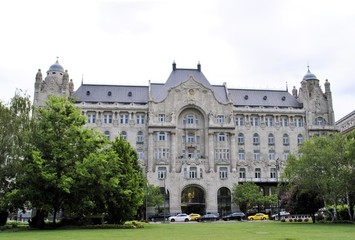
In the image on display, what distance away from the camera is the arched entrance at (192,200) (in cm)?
8269

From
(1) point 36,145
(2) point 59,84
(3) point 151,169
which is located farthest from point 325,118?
(1) point 36,145

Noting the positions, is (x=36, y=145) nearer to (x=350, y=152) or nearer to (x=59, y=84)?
(x=350, y=152)

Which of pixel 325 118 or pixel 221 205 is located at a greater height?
pixel 325 118

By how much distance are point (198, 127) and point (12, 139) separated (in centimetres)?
4661

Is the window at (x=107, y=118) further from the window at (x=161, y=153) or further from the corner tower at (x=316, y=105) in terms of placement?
the corner tower at (x=316, y=105)

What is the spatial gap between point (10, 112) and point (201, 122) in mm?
47068

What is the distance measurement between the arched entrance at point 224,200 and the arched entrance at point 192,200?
11.0 feet

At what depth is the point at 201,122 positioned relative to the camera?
87.6m

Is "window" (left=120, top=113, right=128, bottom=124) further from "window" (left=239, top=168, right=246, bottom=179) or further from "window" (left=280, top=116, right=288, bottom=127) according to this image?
"window" (left=280, top=116, right=288, bottom=127)

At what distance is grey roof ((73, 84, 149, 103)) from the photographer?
3499 inches

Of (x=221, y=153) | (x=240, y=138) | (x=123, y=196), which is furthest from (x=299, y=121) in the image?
(x=123, y=196)

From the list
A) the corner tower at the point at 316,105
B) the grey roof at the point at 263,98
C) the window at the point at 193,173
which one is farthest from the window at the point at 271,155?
the window at the point at 193,173

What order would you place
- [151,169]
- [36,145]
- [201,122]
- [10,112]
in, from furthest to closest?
[201,122]
[151,169]
[10,112]
[36,145]

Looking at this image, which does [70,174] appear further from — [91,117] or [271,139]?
[271,139]
